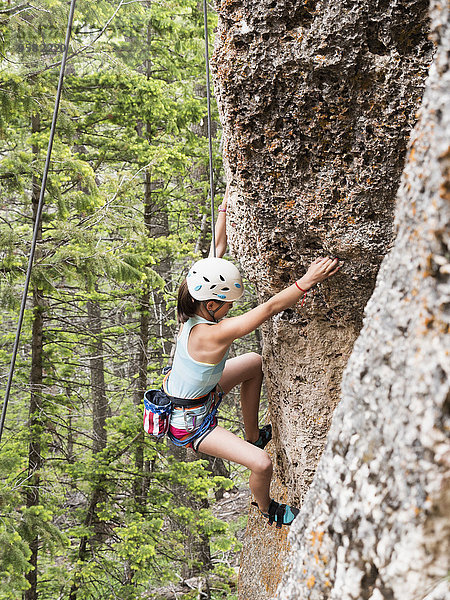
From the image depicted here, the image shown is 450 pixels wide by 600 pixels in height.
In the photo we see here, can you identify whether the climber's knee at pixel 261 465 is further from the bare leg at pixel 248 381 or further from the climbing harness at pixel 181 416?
the bare leg at pixel 248 381

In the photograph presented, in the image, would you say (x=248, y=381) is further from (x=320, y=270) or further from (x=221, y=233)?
(x=320, y=270)

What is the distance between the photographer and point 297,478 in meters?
4.91

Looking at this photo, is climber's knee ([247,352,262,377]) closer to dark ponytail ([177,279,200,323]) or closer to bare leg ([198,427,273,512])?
bare leg ([198,427,273,512])

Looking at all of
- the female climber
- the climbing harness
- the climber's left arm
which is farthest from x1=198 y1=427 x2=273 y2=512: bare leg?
the climber's left arm

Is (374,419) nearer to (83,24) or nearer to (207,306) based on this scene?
(207,306)

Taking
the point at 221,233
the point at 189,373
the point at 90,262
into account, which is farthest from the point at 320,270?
the point at 90,262

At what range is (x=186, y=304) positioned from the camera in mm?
4227

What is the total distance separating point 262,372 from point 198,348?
4.45ft

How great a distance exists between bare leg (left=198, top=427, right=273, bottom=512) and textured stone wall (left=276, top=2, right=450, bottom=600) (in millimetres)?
2234

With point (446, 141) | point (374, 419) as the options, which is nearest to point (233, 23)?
point (446, 141)

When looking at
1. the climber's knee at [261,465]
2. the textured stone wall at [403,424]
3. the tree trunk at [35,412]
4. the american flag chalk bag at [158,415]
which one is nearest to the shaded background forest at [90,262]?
the tree trunk at [35,412]

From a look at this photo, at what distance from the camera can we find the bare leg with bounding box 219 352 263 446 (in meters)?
5.00

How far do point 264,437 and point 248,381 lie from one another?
742 millimetres

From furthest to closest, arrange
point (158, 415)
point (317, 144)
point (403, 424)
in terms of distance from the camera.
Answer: point (158, 415)
point (317, 144)
point (403, 424)
